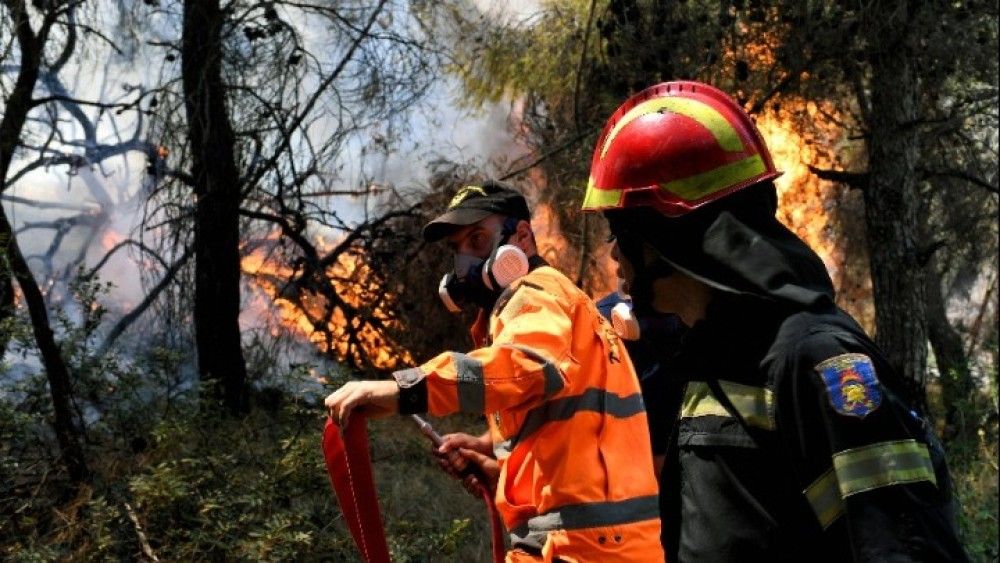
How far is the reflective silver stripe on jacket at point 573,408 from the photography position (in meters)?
2.89

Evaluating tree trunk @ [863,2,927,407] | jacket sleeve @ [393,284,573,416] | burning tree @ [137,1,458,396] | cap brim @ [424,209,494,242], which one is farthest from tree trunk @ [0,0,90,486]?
tree trunk @ [863,2,927,407]

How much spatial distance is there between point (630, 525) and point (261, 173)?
18.0ft

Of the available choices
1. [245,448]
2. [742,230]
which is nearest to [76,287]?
[245,448]

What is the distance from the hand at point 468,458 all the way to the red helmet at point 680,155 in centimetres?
144

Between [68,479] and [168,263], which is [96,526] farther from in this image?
[168,263]

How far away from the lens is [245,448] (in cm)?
579

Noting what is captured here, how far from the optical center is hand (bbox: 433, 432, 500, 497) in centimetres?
327

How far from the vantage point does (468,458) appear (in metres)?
3.29

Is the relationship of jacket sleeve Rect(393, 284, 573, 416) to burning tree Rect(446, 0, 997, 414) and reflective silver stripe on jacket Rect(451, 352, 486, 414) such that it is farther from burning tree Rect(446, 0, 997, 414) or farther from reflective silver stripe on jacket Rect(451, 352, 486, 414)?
burning tree Rect(446, 0, 997, 414)

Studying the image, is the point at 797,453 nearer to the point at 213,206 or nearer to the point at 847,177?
the point at 213,206

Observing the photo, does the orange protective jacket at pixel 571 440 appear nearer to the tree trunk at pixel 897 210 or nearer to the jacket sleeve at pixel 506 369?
the jacket sleeve at pixel 506 369

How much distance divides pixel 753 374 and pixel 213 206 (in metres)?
6.52

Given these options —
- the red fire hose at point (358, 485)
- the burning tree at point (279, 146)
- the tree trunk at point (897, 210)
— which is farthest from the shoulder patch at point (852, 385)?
the tree trunk at point (897, 210)

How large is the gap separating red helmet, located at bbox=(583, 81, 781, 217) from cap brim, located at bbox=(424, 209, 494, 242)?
136cm
